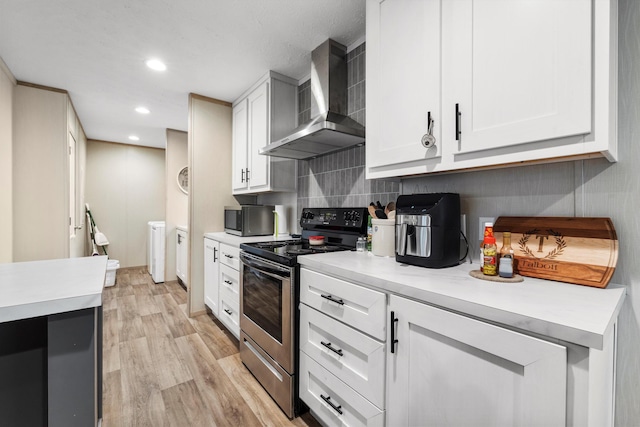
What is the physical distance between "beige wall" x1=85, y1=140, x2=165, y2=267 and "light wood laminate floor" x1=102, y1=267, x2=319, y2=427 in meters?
2.42

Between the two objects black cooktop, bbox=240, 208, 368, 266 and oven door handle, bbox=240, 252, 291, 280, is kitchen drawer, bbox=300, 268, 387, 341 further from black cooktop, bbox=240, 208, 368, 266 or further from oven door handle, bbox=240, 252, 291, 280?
black cooktop, bbox=240, 208, 368, 266

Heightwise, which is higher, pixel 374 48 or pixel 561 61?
pixel 374 48

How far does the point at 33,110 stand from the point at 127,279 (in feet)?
8.99

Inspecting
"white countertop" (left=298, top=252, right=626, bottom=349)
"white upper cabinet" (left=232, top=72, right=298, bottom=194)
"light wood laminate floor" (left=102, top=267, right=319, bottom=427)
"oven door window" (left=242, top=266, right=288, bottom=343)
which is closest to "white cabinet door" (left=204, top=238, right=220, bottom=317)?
"light wood laminate floor" (left=102, top=267, right=319, bottom=427)

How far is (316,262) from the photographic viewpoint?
1427 mm

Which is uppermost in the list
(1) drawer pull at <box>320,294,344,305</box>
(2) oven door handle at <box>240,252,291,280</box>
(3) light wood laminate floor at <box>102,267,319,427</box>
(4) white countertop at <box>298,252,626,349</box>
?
(4) white countertop at <box>298,252,626,349</box>

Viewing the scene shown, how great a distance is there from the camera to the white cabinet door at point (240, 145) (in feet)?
9.66

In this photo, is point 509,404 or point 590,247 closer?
point 509,404

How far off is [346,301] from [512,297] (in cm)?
62

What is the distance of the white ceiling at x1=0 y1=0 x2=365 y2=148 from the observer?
5.68 feet

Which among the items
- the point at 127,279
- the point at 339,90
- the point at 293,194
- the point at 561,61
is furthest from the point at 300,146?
the point at 127,279

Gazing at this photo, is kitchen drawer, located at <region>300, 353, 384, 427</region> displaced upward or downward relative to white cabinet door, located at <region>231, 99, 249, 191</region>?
downward

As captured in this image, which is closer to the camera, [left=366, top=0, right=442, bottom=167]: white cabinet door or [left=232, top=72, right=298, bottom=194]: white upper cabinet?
[left=366, top=0, right=442, bottom=167]: white cabinet door

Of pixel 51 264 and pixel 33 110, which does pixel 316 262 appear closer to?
pixel 51 264
